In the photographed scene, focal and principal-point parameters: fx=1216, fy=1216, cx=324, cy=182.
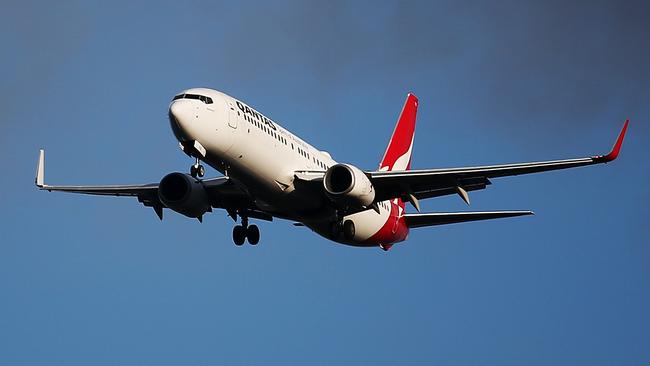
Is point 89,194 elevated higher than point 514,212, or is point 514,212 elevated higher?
point 89,194

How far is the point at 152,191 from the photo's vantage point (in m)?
49.5

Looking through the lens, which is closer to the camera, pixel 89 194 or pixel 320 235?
pixel 320 235

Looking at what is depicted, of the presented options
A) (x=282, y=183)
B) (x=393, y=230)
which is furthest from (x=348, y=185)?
(x=393, y=230)

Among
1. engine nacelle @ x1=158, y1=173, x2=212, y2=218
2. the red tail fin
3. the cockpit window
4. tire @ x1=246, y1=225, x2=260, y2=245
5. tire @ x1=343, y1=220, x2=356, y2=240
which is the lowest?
tire @ x1=343, y1=220, x2=356, y2=240

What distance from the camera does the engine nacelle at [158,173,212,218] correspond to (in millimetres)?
46875

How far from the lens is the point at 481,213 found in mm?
48000

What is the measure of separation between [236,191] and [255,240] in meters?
2.85

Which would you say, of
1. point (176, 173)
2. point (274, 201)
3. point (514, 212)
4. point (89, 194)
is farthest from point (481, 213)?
point (89, 194)

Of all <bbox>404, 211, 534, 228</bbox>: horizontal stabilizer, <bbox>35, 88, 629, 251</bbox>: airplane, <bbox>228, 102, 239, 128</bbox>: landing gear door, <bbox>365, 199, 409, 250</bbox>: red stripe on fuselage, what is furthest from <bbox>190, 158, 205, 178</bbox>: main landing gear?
<bbox>404, 211, 534, 228</bbox>: horizontal stabilizer

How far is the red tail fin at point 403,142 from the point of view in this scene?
5575 centimetres

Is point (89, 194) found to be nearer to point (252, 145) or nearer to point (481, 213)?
point (252, 145)

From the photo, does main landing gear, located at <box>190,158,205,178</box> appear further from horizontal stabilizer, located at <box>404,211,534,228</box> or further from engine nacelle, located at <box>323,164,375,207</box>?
horizontal stabilizer, located at <box>404,211,534,228</box>

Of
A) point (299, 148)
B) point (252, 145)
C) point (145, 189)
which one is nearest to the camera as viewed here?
point (252, 145)

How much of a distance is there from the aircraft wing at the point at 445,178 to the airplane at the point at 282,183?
0.12ft
